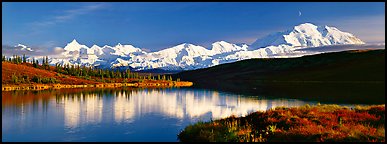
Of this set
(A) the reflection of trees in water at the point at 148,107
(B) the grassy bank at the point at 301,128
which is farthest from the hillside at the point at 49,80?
(B) the grassy bank at the point at 301,128

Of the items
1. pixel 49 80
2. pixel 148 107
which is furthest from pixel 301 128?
pixel 49 80

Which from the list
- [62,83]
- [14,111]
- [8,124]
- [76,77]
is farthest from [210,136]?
[76,77]

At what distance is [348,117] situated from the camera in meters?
30.2

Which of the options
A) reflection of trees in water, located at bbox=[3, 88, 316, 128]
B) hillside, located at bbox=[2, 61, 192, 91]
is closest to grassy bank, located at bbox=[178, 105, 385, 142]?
reflection of trees in water, located at bbox=[3, 88, 316, 128]

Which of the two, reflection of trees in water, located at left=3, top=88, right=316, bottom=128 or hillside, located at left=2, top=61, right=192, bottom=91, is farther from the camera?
hillside, located at left=2, top=61, right=192, bottom=91

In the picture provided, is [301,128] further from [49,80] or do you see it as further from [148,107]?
[49,80]

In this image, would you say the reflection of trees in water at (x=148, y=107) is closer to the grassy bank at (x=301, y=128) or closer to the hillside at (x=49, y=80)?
the grassy bank at (x=301, y=128)

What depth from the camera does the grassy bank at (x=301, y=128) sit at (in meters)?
22.5

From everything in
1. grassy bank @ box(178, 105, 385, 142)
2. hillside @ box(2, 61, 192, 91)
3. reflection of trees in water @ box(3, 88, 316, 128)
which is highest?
hillside @ box(2, 61, 192, 91)

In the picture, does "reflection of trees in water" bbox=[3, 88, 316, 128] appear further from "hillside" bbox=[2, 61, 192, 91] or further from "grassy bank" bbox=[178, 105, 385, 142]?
"hillside" bbox=[2, 61, 192, 91]

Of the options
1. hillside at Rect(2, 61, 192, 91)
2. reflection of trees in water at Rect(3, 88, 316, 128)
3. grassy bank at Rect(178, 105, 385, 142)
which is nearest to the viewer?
grassy bank at Rect(178, 105, 385, 142)

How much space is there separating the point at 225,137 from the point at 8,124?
26964 mm

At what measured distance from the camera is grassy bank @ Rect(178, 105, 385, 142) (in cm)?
2245

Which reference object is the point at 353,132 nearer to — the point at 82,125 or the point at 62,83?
the point at 82,125
